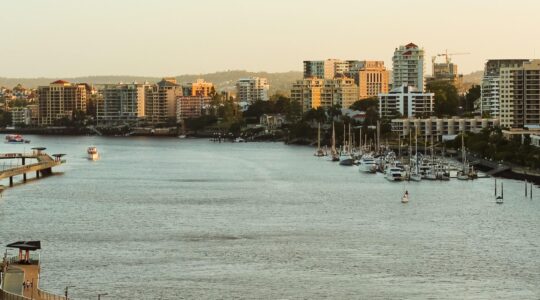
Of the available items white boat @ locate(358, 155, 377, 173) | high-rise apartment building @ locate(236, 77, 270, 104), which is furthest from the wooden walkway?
high-rise apartment building @ locate(236, 77, 270, 104)

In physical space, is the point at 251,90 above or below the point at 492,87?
above

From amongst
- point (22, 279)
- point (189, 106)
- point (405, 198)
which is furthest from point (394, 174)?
point (189, 106)

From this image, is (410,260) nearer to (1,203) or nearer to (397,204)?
(397,204)

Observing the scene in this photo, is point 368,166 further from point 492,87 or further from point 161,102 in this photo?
point 161,102

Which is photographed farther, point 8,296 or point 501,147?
point 501,147

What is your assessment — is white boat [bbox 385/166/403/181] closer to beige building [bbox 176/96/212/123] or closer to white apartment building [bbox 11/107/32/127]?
beige building [bbox 176/96/212/123]

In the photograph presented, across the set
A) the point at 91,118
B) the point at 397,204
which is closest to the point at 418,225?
the point at 397,204

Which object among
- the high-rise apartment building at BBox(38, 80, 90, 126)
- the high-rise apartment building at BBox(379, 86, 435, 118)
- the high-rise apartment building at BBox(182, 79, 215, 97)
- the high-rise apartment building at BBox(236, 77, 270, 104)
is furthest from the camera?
the high-rise apartment building at BBox(236, 77, 270, 104)
